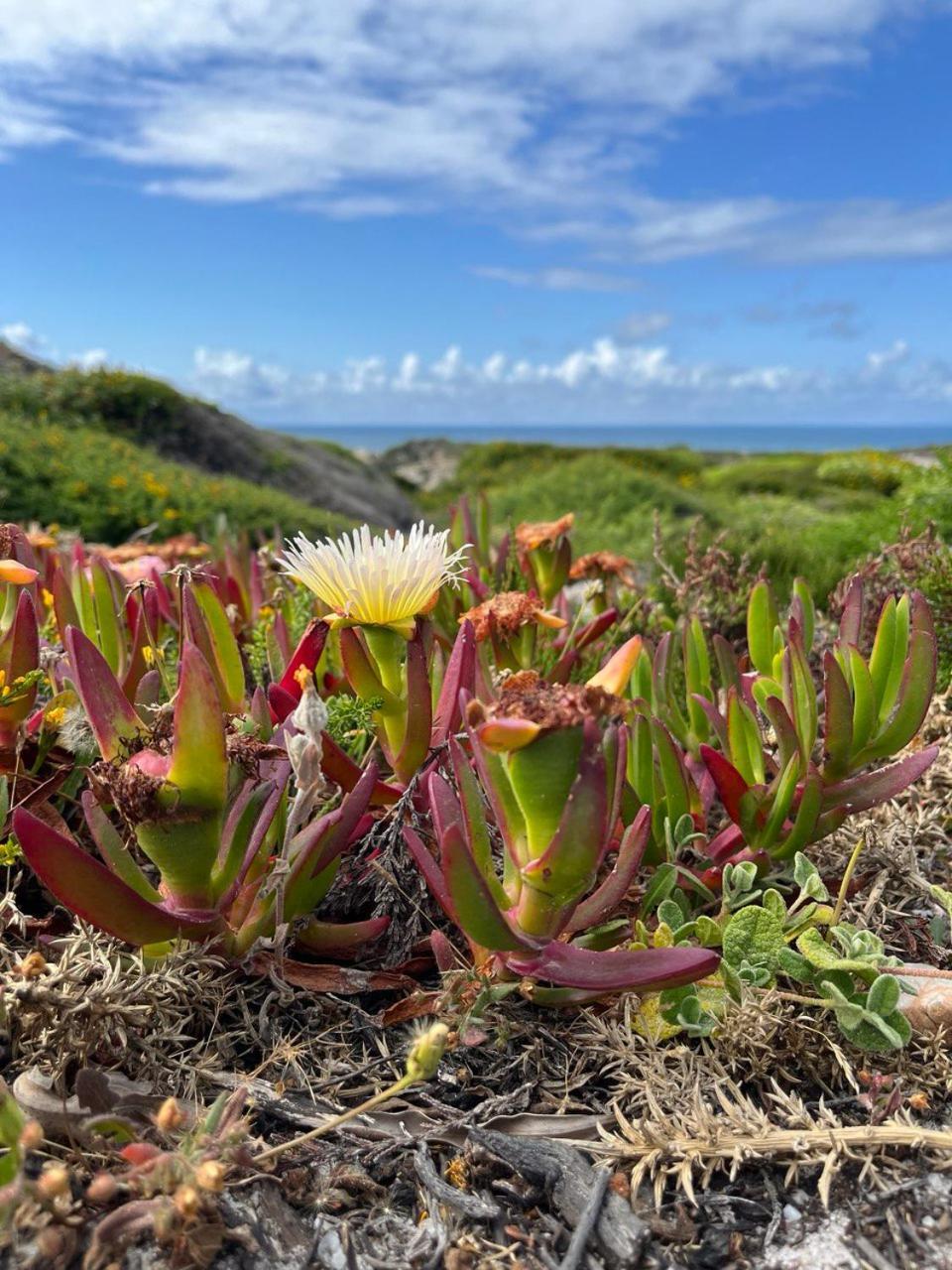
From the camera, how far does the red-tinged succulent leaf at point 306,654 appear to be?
179 cm

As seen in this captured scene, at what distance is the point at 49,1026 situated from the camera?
133 cm

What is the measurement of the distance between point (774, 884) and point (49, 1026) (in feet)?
4.05

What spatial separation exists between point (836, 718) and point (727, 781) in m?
0.22

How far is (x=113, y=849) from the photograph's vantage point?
1373 mm

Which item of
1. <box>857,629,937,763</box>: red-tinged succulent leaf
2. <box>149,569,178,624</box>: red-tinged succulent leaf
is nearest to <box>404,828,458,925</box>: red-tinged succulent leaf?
<box>857,629,937,763</box>: red-tinged succulent leaf

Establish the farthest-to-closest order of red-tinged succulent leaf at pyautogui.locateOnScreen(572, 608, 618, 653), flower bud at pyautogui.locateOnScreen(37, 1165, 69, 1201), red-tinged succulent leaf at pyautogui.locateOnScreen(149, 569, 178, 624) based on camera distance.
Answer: red-tinged succulent leaf at pyautogui.locateOnScreen(572, 608, 618, 653) < red-tinged succulent leaf at pyautogui.locateOnScreen(149, 569, 178, 624) < flower bud at pyautogui.locateOnScreen(37, 1165, 69, 1201)

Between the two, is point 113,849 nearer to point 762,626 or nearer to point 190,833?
point 190,833

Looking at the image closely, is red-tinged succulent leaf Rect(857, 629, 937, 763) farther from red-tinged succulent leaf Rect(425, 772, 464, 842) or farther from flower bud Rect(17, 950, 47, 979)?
flower bud Rect(17, 950, 47, 979)

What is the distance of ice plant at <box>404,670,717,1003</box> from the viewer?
1.16 meters

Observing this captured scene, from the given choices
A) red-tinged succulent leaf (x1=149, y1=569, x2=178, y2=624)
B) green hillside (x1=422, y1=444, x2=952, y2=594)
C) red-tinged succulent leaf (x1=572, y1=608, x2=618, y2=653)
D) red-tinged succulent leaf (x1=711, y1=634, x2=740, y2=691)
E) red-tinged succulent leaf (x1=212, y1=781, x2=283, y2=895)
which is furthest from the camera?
green hillside (x1=422, y1=444, x2=952, y2=594)

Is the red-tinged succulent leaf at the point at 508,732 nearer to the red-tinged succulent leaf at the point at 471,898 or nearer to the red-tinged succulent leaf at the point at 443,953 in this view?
the red-tinged succulent leaf at the point at 471,898

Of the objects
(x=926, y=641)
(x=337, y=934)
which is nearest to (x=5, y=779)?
(x=337, y=934)

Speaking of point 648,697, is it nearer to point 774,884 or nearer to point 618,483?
point 774,884

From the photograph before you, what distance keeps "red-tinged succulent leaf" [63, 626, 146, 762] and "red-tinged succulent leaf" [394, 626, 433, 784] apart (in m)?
0.44
